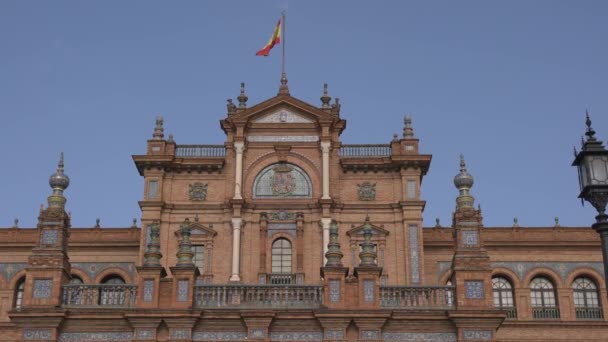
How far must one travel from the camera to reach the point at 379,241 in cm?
4188

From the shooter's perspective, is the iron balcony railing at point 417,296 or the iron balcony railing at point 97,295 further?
the iron balcony railing at point 97,295

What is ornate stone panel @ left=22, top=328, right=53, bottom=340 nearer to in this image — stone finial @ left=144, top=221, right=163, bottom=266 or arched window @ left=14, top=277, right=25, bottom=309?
stone finial @ left=144, top=221, right=163, bottom=266

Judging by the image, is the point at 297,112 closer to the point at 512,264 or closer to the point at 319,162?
the point at 319,162

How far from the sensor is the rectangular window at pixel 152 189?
42719mm

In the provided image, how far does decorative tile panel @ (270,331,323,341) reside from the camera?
79.7 feet

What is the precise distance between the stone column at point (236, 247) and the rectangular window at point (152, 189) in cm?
412

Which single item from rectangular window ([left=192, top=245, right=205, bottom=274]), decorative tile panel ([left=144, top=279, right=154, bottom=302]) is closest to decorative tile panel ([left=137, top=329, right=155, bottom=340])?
decorative tile panel ([left=144, top=279, right=154, bottom=302])

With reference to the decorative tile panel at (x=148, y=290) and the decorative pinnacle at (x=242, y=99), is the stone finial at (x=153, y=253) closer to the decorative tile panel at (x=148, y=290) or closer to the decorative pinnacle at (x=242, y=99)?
the decorative tile panel at (x=148, y=290)

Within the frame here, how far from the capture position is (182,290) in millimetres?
24625

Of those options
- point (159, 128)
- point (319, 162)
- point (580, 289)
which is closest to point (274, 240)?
point (319, 162)

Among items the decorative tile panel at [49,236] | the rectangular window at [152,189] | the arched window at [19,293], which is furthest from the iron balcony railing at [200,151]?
the decorative tile panel at [49,236]

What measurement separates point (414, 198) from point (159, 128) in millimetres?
13258

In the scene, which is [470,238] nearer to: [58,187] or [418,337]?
[418,337]

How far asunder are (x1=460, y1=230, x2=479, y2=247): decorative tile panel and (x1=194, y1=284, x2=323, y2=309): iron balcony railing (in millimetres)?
4335
